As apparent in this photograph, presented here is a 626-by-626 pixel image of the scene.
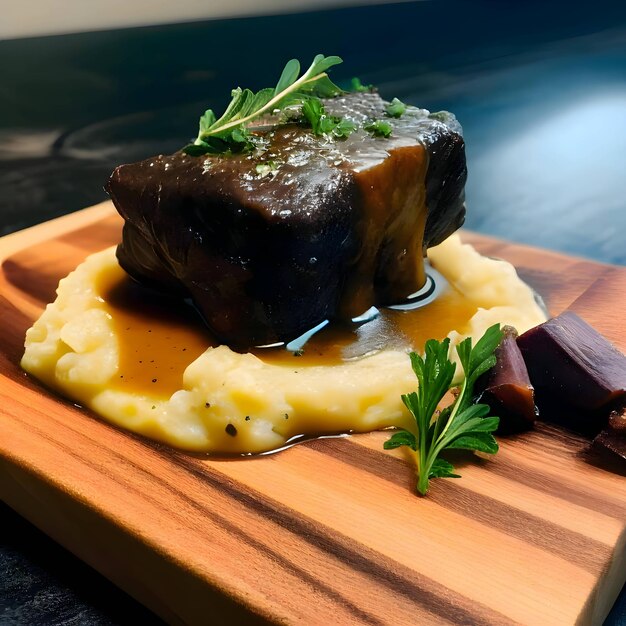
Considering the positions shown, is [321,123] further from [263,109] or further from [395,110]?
[395,110]

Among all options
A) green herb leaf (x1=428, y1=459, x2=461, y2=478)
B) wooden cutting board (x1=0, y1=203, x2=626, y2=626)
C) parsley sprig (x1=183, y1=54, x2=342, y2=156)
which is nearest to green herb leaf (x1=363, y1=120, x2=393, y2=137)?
parsley sprig (x1=183, y1=54, x2=342, y2=156)

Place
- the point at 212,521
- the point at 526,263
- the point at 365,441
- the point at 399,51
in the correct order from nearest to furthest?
the point at 212,521 < the point at 365,441 < the point at 526,263 < the point at 399,51

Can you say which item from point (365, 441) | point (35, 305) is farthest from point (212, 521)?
point (35, 305)

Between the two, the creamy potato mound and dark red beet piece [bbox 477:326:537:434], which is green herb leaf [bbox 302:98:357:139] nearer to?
the creamy potato mound

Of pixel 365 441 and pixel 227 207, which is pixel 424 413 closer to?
pixel 365 441

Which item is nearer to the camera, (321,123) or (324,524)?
(324,524)

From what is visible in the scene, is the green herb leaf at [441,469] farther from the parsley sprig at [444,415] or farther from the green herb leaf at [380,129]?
the green herb leaf at [380,129]

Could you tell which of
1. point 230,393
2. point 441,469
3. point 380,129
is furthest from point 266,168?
point 441,469
